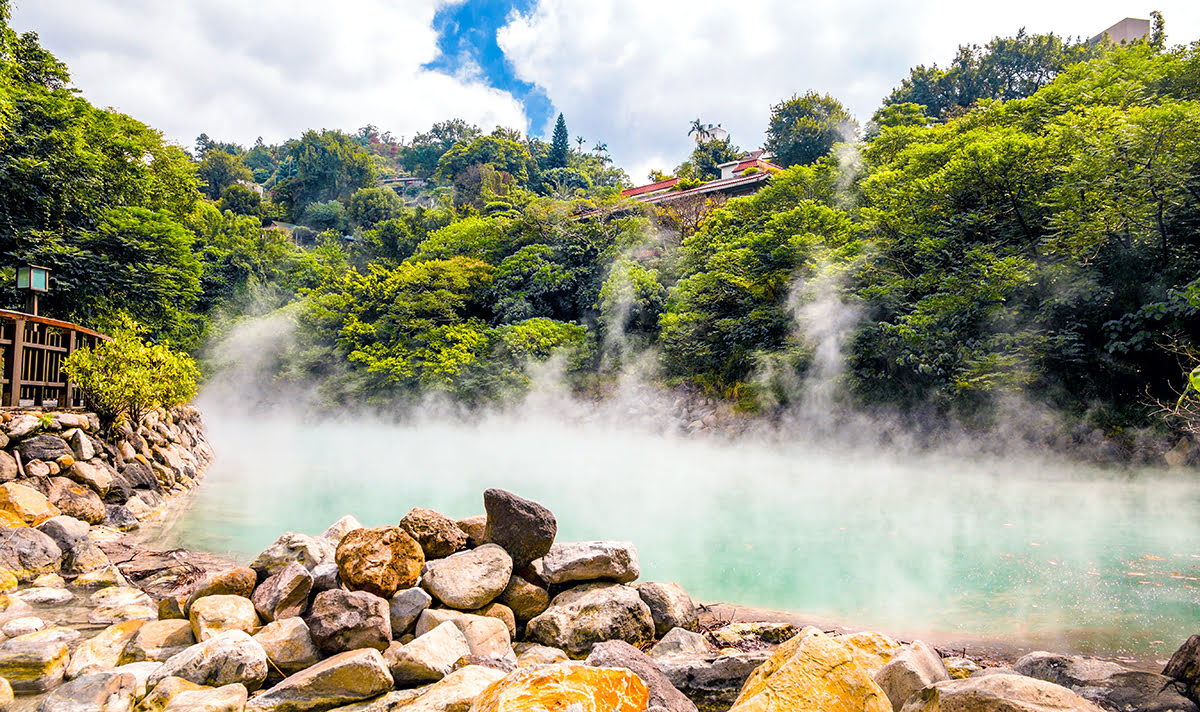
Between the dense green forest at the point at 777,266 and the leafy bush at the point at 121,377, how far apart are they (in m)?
4.32

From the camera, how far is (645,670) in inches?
108

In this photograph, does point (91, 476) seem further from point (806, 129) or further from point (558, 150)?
point (558, 150)

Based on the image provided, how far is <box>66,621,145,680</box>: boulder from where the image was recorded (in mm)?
3266

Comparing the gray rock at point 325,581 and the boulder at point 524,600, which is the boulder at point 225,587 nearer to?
the gray rock at point 325,581

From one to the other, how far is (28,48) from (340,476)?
1105 cm

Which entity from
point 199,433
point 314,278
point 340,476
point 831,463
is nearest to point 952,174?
point 831,463

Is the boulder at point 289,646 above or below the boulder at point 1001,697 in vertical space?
below

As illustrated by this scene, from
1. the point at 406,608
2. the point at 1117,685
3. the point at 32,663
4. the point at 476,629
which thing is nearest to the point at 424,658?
the point at 476,629

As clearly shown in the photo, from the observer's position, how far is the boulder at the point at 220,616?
3504 mm

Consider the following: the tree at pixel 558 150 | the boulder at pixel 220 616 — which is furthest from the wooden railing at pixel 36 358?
the tree at pixel 558 150

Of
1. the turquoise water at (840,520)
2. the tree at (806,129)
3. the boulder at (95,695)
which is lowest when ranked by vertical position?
the turquoise water at (840,520)

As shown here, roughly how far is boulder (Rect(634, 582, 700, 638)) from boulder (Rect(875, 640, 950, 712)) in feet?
5.23

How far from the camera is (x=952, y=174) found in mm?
11008

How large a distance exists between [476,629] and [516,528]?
2.30 feet
